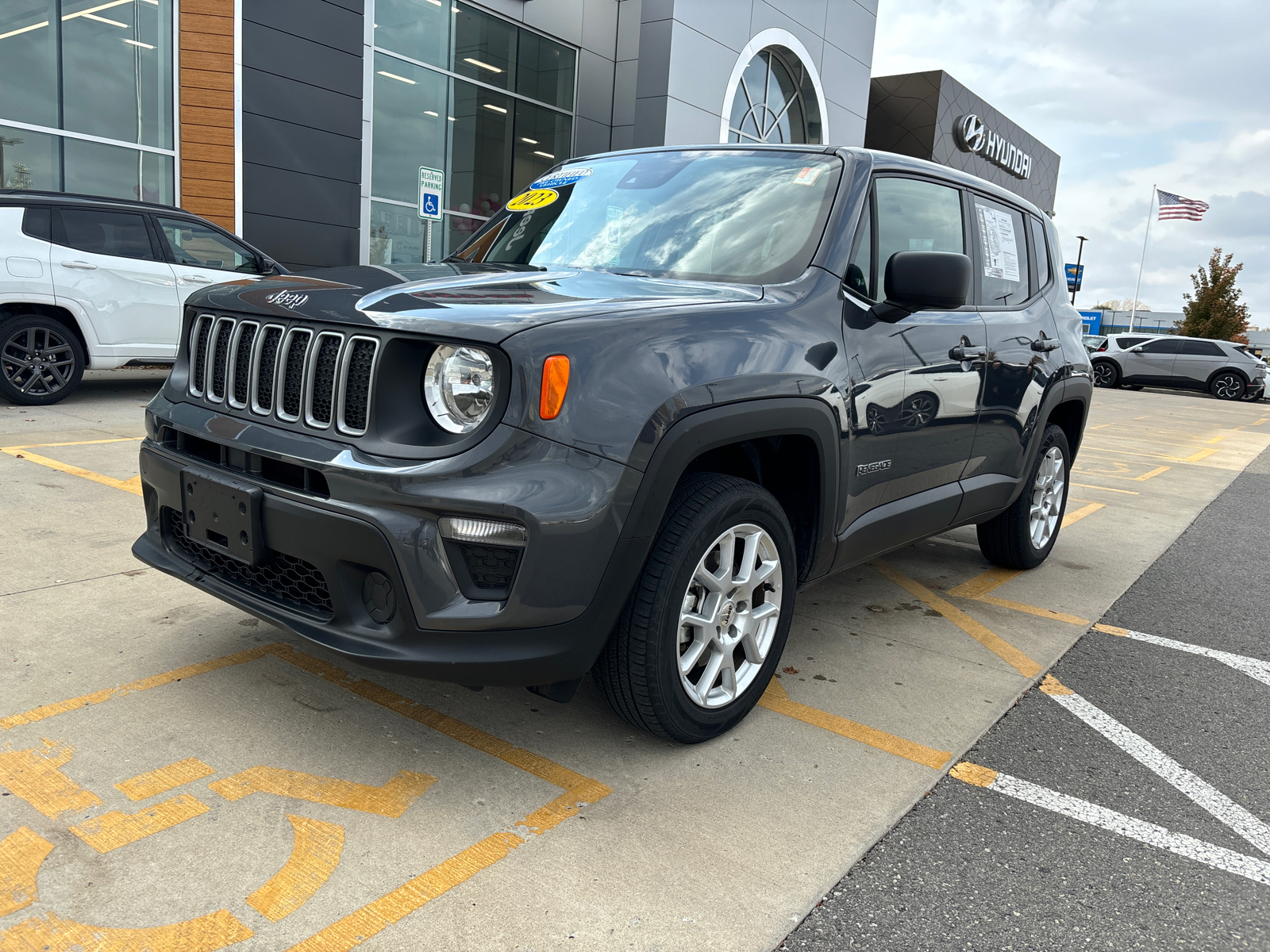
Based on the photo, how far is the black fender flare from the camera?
7.75 ft

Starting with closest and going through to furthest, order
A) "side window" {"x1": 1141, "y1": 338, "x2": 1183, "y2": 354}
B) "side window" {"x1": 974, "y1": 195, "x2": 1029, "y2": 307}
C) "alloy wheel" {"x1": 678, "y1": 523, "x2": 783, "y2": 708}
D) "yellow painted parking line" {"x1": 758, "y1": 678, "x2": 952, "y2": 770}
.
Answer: "alloy wheel" {"x1": 678, "y1": 523, "x2": 783, "y2": 708}, "yellow painted parking line" {"x1": 758, "y1": 678, "x2": 952, "y2": 770}, "side window" {"x1": 974, "y1": 195, "x2": 1029, "y2": 307}, "side window" {"x1": 1141, "y1": 338, "x2": 1183, "y2": 354}

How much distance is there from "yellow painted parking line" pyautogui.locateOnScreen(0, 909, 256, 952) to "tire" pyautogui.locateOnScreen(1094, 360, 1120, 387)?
27422 mm

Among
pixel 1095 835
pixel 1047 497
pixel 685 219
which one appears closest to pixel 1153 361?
pixel 1047 497

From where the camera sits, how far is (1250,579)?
5289 mm

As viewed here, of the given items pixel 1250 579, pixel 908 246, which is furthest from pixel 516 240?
pixel 1250 579

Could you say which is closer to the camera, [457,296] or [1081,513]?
[457,296]

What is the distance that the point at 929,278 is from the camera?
9.95 ft

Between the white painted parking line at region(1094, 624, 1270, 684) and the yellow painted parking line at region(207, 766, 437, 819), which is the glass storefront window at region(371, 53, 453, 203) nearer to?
the white painted parking line at region(1094, 624, 1270, 684)

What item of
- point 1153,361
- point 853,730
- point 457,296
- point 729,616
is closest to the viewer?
point 457,296

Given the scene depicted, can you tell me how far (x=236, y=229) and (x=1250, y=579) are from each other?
1229 cm

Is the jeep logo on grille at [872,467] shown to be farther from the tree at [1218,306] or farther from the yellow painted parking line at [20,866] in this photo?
the tree at [1218,306]

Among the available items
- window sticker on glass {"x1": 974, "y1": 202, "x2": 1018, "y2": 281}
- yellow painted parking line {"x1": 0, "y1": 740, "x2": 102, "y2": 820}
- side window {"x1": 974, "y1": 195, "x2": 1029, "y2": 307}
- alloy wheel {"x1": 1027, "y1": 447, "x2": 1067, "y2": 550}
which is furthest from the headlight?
alloy wheel {"x1": 1027, "y1": 447, "x2": 1067, "y2": 550}

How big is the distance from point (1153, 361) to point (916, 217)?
25312mm

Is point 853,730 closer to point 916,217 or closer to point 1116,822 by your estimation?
point 1116,822
